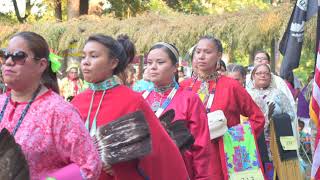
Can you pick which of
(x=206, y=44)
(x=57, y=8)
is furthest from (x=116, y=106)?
(x=57, y=8)

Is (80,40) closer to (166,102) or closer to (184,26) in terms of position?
(184,26)

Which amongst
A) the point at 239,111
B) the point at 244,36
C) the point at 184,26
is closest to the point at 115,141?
the point at 239,111

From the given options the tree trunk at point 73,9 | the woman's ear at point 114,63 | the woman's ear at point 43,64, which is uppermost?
the woman's ear at point 43,64

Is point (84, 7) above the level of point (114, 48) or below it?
below

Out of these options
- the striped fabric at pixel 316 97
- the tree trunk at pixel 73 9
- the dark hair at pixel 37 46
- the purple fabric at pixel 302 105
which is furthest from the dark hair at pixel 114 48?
the tree trunk at pixel 73 9

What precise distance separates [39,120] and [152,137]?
3.41ft

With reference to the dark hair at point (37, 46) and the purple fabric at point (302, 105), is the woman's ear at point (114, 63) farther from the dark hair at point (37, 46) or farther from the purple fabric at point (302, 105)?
the purple fabric at point (302, 105)

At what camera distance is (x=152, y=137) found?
3.69 m

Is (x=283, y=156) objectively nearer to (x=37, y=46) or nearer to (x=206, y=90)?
(x=206, y=90)

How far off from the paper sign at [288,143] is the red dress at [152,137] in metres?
3.11

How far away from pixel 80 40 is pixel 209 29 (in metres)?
3.95

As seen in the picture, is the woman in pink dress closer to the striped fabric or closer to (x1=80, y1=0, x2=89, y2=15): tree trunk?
the striped fabric

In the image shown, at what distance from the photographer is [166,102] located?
190 inches

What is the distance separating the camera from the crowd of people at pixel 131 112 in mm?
2760
